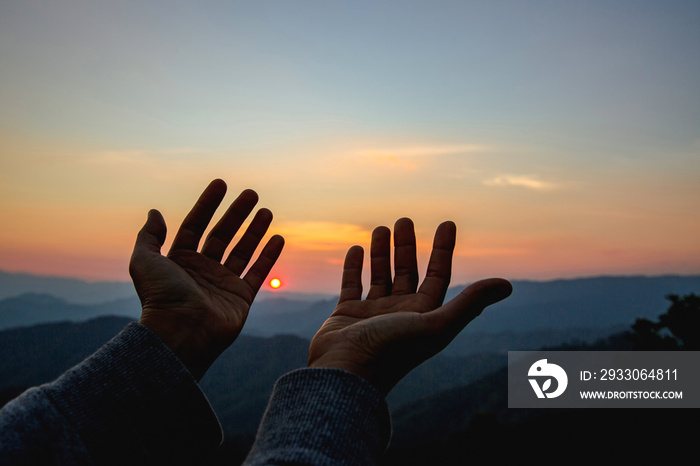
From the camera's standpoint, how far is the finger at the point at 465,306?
323 centimetres

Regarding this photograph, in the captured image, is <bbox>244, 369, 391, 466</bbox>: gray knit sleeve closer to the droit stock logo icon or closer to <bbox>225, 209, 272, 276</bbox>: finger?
<bbox>225, 209, 272, 276</bbox>: finger

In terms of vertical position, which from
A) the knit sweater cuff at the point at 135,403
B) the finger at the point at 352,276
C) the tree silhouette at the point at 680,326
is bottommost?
the tree silhouette at the point at 680,326

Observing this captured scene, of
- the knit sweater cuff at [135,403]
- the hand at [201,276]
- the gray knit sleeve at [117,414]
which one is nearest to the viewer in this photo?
the gray knit sleeve at [117,414]

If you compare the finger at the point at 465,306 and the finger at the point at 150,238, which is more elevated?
the finger at the point at 150,238

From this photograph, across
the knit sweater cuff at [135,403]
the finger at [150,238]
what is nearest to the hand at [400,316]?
the knit sweater cuff at [135,403]

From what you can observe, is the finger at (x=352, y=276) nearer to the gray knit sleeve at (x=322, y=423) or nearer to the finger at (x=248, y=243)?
the finger at (x=248, y=243)

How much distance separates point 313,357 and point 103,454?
1488 millimetres

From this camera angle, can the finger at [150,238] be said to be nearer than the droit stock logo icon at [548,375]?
Yes

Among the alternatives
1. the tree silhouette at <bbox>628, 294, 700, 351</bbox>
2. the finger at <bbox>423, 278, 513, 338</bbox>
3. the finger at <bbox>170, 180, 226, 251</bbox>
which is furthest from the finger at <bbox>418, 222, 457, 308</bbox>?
the tree silhouette at <bbox>628, 294, 700, 351</bbox>

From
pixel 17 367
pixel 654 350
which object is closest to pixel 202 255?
pixel 654 350

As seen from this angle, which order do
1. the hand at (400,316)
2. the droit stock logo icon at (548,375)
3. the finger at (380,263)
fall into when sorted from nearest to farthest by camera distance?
1. the hand at (400,316)
2. the finger at (380,263)
3. the droit stock logo icon at (548,375)

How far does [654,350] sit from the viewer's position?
169 feet

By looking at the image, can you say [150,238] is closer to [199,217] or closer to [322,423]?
[199,217]

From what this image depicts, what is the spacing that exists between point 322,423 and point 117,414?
4.49ft
